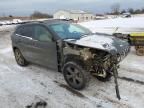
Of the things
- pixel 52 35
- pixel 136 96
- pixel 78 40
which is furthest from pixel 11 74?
pixel 136 96

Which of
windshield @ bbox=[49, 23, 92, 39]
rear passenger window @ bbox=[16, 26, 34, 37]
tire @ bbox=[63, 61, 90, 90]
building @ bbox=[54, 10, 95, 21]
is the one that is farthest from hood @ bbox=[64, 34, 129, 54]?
building @ bbox=[54, 10, 95, 21]

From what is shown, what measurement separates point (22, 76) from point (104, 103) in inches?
123

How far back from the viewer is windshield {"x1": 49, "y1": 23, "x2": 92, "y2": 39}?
6.32 meters

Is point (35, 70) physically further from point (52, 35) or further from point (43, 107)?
point (43, 107)

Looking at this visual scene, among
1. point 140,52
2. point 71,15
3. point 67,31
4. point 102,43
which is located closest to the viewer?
point 102,43

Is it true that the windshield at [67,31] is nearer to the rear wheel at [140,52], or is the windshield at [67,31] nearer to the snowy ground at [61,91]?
the snowy ground at [61,91]

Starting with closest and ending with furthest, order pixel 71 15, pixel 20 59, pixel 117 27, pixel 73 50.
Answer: pixel 73 50, pixel 20 59, pixel 117 27, pixel 71 15

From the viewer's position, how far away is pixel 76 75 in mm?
5676

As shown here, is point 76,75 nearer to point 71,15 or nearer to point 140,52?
point 140,52

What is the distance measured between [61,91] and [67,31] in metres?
1.88

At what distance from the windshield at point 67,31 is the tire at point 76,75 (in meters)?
0.94

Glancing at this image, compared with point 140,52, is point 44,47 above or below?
above

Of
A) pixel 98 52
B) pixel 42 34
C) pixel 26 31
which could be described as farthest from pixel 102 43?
pixel 26 31

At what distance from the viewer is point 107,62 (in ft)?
17.9
